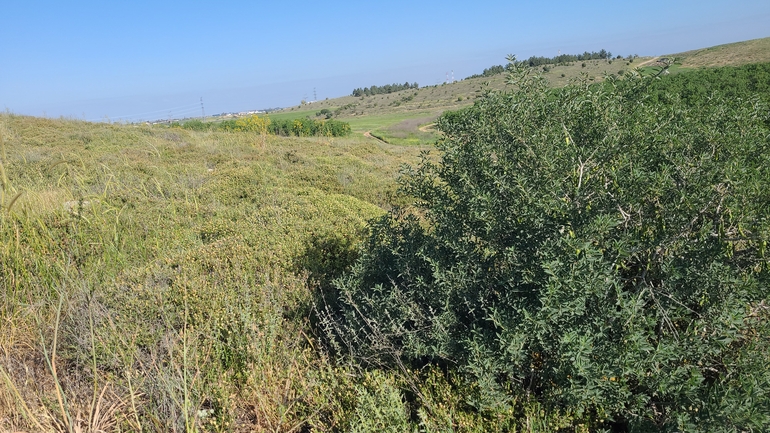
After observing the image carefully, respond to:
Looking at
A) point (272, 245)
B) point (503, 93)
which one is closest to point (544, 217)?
point (503, 93)

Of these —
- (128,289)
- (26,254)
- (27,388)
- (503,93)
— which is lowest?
(27,388)

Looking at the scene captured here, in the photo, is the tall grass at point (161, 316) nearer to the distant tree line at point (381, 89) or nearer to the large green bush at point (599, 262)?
the large green bush at point (599, 262)

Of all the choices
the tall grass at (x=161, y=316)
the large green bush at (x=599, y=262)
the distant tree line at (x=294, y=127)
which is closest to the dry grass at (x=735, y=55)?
the distant tree line at (x=294, y=127)

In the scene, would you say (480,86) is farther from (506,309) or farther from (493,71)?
(493,71)

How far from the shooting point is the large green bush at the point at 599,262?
210 cm

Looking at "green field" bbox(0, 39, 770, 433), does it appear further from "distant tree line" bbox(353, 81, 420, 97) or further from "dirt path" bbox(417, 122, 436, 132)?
"distant tree line" bbox(353, 81, 420, 97)

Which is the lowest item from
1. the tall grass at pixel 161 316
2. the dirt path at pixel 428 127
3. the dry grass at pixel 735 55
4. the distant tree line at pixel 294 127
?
the tall grass at pixel 161 316

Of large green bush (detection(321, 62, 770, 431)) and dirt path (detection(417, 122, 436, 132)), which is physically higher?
dirt path (detection(417, 122, 436, 132))

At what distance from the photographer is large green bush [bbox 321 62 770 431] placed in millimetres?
2102

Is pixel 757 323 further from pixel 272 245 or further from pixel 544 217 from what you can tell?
pixel 272 245

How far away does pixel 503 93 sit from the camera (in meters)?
2.86

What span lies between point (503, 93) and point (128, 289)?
3604 mm

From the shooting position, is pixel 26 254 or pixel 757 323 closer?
pixel 757 323

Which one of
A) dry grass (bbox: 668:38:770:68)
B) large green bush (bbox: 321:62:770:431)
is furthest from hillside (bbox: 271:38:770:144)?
large green bush (bbox: 321:62:770:431)
